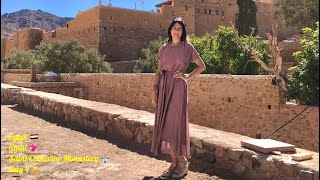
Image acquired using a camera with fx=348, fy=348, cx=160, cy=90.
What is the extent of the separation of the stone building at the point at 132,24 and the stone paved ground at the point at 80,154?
2292cm

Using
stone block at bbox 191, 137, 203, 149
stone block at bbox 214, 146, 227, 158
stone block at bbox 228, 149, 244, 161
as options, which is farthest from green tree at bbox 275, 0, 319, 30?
stone block at bbox 228, 149, 244, 161

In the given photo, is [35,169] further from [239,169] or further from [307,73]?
[307,73]

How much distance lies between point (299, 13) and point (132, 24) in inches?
581

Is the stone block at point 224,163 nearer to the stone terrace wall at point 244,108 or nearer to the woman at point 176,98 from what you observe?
the woman at point 176,98

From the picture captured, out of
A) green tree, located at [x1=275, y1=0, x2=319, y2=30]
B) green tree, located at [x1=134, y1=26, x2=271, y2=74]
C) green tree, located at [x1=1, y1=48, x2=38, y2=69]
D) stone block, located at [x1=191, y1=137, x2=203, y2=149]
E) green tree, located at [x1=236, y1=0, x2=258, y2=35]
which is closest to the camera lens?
stone block, located at [x1=191, y1=137, x2=203, y2=149]

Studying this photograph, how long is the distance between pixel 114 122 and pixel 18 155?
1538mm

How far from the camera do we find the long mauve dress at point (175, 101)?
347 cm

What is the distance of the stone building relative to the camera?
94.6 ft

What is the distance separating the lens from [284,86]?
8508 millimetres

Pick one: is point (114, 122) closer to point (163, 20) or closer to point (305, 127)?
point (305, 127)

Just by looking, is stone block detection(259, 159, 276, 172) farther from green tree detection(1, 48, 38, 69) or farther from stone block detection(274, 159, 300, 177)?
green tree detection(1, 48, 38, 69)

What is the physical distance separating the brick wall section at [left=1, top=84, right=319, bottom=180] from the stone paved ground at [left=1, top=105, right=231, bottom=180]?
6.0 inches

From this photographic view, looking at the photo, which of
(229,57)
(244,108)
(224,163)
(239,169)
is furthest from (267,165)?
(229,57)

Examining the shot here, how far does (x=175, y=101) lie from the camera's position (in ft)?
11.4
